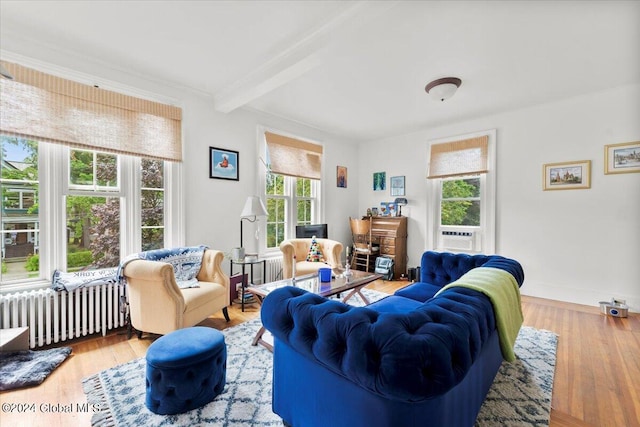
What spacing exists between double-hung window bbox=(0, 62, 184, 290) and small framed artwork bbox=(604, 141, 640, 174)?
5.19 m

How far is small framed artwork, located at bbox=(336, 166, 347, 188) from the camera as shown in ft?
18.2

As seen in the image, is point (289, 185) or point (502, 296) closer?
point (502, 296)

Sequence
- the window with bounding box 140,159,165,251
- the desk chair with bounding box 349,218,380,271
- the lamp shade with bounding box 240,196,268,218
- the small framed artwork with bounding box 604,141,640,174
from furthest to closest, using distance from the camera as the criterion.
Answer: the desk chair with bounding box 349,218,380,271, the lamp shade with bounding box 240,196,268,218, the small framed artwork with bounding box 604,141,640,174, the window with bounding box 140,159,165,251

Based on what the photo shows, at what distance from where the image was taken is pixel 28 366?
6.72 feet

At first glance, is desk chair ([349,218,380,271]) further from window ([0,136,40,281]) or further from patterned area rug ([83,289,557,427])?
window ([0,136,40,281])

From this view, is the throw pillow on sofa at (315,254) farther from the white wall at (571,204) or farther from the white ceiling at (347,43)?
the white wall at (571,204)

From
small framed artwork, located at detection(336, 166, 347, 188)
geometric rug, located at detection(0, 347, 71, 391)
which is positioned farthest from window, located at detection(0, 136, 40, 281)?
small framed artwork, located at detection(336, 166, 347, 188)

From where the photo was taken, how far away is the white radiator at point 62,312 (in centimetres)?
231

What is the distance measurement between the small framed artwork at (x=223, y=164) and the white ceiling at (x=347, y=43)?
1.81 feet

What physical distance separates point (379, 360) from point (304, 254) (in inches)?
130

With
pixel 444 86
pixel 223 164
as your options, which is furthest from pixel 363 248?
pixel 444 86

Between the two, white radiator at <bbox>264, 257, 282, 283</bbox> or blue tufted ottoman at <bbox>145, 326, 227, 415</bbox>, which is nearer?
blue tufted ottoman at <bbox>145, 326, 227, 415</bbox>

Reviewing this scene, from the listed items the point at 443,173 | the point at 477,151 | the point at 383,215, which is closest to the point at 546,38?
the point at 477,151

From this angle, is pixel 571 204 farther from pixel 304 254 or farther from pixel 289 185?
pixel 289 185
